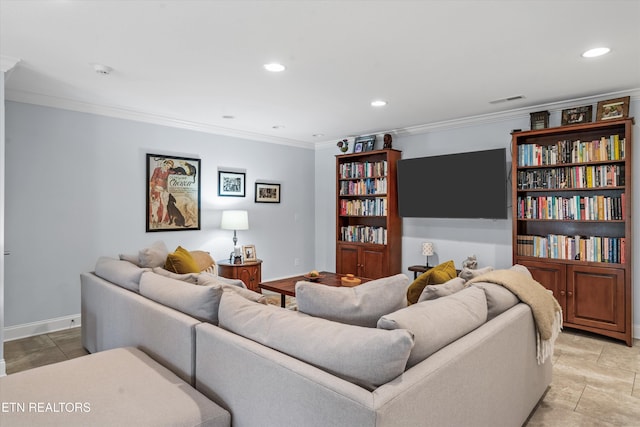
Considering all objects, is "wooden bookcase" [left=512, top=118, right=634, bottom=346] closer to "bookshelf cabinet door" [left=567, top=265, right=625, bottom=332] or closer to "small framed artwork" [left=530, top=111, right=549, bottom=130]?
"bookshelf cabinet door" [left=567, top=265, right=625, bottom=332]

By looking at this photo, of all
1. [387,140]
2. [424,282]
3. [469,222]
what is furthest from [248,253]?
[424,282]

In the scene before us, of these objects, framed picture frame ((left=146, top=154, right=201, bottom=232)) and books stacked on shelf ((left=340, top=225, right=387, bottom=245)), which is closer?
framed picture frame ((left=146, top=154, right=201, bottom=232))

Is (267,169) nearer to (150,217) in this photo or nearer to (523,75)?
(150,217)

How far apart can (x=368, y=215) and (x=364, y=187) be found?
1.39 feet

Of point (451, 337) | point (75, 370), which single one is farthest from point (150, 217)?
point (451, 337)

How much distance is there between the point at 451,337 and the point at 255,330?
2.72 ft

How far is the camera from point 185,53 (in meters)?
2.77

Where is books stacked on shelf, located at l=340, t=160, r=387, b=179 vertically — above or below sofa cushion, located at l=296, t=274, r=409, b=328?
above

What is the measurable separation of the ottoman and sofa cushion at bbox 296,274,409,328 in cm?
58

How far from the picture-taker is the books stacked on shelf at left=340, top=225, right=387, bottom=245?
5.44 m

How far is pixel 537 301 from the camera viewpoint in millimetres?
2287

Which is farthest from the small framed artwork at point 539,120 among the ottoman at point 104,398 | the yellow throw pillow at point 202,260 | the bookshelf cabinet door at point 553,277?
the ottoman at point 104,398

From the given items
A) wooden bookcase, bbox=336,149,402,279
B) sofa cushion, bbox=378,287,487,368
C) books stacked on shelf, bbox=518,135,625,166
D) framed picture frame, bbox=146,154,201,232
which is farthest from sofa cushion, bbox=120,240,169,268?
books stacked on shelf, bbox=518,135,625,166

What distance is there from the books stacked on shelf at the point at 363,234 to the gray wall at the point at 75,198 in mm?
1765
